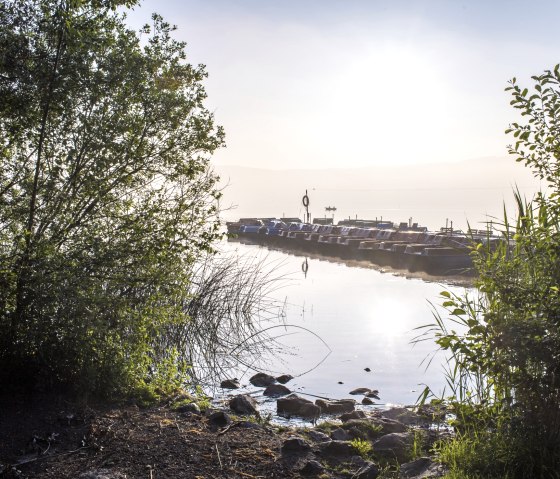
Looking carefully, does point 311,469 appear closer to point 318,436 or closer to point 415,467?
point 415,467

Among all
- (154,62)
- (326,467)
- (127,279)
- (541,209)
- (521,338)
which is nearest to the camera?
(521,338)

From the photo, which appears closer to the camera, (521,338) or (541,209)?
(521,338)

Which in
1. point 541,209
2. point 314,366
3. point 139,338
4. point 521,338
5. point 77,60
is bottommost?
point 314,366

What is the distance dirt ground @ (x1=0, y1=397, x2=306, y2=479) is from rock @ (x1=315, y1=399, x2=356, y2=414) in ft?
9.10

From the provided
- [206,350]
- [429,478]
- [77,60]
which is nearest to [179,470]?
[429,478]

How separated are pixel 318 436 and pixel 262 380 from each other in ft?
13.7

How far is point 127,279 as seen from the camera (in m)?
7.70

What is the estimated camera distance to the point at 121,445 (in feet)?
19.9

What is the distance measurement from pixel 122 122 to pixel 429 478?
15.9ft

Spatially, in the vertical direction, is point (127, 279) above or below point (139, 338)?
above

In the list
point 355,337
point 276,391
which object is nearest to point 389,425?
point 276,391

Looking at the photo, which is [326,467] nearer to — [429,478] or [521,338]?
[429,478]

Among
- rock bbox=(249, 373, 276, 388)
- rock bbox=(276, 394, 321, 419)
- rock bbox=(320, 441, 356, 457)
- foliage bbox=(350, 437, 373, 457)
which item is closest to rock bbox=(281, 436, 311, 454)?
rock bbox=(320, 441, 356, 457)

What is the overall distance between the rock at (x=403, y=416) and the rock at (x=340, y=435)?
3.59 feet
